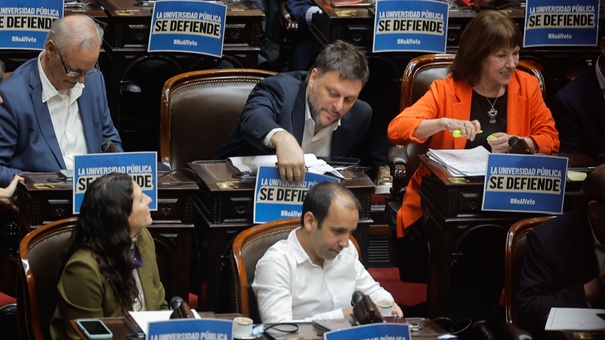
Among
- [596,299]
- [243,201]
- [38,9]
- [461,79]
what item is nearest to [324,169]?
A: [243,201]

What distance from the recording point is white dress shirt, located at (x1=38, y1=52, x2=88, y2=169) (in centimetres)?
489

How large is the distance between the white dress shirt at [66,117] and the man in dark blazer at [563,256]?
6.47 feet

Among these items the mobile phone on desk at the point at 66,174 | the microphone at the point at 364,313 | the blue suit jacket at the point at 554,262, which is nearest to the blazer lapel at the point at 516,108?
the blue suit jacket at the point at 554,262

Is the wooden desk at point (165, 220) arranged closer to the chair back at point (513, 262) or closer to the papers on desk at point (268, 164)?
the papers on desk at point (268, 164)

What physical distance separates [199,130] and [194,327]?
7.20 feet

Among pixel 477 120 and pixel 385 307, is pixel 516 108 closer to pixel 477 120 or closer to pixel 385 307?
pixel 477 120

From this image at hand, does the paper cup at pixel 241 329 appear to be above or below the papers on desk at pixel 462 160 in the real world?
below

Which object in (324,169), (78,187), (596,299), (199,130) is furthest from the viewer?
(199,130)

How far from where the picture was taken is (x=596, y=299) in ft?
13.3

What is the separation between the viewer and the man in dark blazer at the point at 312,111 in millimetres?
4901

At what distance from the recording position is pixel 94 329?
350cm

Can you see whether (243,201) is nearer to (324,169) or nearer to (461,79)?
(324,169)

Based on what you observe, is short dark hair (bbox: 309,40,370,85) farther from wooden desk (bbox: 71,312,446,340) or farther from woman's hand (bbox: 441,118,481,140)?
wooden desk (bbox: 71,312,446,340)

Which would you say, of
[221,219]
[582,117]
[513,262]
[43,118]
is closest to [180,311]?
[221,219]
